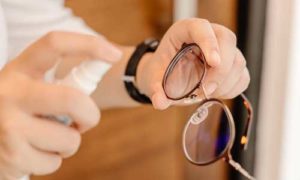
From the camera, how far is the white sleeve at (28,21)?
86 cm

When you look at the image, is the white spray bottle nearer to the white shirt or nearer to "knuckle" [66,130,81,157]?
"knuckle" [66,130,81,157]

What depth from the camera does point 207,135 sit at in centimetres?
75

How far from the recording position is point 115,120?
1262 millimetres

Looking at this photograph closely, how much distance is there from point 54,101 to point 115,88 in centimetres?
31

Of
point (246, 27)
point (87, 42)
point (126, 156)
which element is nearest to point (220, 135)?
point (87, 42)

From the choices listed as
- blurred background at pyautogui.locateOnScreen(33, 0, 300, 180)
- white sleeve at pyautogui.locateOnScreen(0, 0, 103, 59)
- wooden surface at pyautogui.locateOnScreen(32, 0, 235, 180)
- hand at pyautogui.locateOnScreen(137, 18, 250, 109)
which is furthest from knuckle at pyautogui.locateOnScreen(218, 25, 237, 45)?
wooden surface at pyautogui.locateOnScreen(32, 0, 235, 180)

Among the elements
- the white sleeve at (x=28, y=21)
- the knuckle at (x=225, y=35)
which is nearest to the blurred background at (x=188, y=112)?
the knuckle at (x=225, y=35)

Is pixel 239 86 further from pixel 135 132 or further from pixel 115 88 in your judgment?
pixel 135 132

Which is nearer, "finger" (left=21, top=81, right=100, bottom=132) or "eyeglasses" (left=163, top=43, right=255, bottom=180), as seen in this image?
"finger" (left=21, top=81, right=100, bottom=132)

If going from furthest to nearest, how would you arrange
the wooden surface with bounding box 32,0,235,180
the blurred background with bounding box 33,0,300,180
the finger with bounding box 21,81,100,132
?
the wooden surface with bounding box 32,0,235,180
the blurred background with bounding box 33,0,300,180
the finger with bounding box 21,81,100,132

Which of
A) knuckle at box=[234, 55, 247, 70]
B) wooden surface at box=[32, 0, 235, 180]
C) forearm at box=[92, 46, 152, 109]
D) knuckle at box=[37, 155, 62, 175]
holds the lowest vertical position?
wooden surface at box=[32, 0, 235, 180]

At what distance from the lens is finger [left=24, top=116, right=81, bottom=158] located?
1.82 feet

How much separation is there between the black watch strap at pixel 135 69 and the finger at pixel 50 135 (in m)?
0.24

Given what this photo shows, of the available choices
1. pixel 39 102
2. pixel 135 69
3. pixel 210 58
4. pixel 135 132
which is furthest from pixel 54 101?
pixel 135 132
